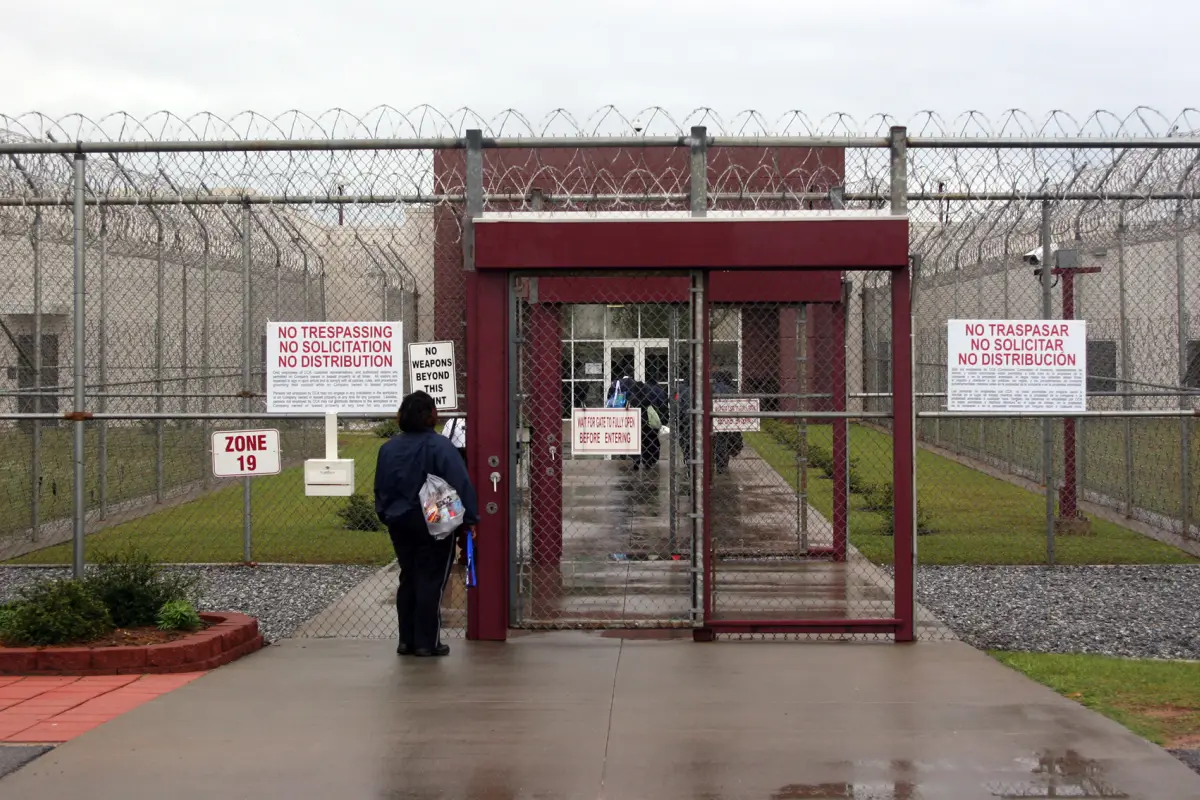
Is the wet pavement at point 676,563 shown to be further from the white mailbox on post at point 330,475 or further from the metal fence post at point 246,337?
the metal fence post at point 246,337

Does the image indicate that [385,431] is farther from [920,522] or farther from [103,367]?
[920,522]

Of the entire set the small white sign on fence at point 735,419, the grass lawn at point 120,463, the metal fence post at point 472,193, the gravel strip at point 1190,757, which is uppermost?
the metal fence post at point 472,193

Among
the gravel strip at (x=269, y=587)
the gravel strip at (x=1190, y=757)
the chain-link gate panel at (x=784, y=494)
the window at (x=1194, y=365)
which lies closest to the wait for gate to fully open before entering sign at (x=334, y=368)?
the gravel strip at (x=269, y=587)

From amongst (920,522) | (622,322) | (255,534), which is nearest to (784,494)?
(920,522)

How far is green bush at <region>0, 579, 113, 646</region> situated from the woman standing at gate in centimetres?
177

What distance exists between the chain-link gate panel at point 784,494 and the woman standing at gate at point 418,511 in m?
1.62

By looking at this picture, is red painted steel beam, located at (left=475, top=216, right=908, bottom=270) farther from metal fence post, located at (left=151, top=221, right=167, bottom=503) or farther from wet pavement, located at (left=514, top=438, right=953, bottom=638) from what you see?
metal fence post, located at (left=151, top=221, right=167, bottom=503)

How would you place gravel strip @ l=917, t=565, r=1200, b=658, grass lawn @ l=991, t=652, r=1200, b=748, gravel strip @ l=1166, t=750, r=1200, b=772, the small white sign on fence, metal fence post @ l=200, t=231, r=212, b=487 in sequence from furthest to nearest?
metal fence post @ l=200, t=231, r=212, b=487 < the small white sign on fence < gravel strip @ l=917, t=565, r=1200, b=658 < grass lawn @ l=991, t=652, r=1200, b=748 < gravel strip @ l=1166, t=750, r=1200, b=772

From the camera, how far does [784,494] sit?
15.5m

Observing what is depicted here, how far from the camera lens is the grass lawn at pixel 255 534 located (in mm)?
12438

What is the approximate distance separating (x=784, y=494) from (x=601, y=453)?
770 cm

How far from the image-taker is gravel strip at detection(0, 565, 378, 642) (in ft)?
32.1

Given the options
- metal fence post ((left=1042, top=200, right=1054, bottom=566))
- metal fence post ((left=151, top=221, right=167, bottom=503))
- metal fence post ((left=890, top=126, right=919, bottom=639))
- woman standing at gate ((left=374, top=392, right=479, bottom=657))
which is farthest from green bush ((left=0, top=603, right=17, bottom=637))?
metal fence post ((left=1042, top=200, right=1054, bottom=566))

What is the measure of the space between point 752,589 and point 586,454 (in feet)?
8.96
